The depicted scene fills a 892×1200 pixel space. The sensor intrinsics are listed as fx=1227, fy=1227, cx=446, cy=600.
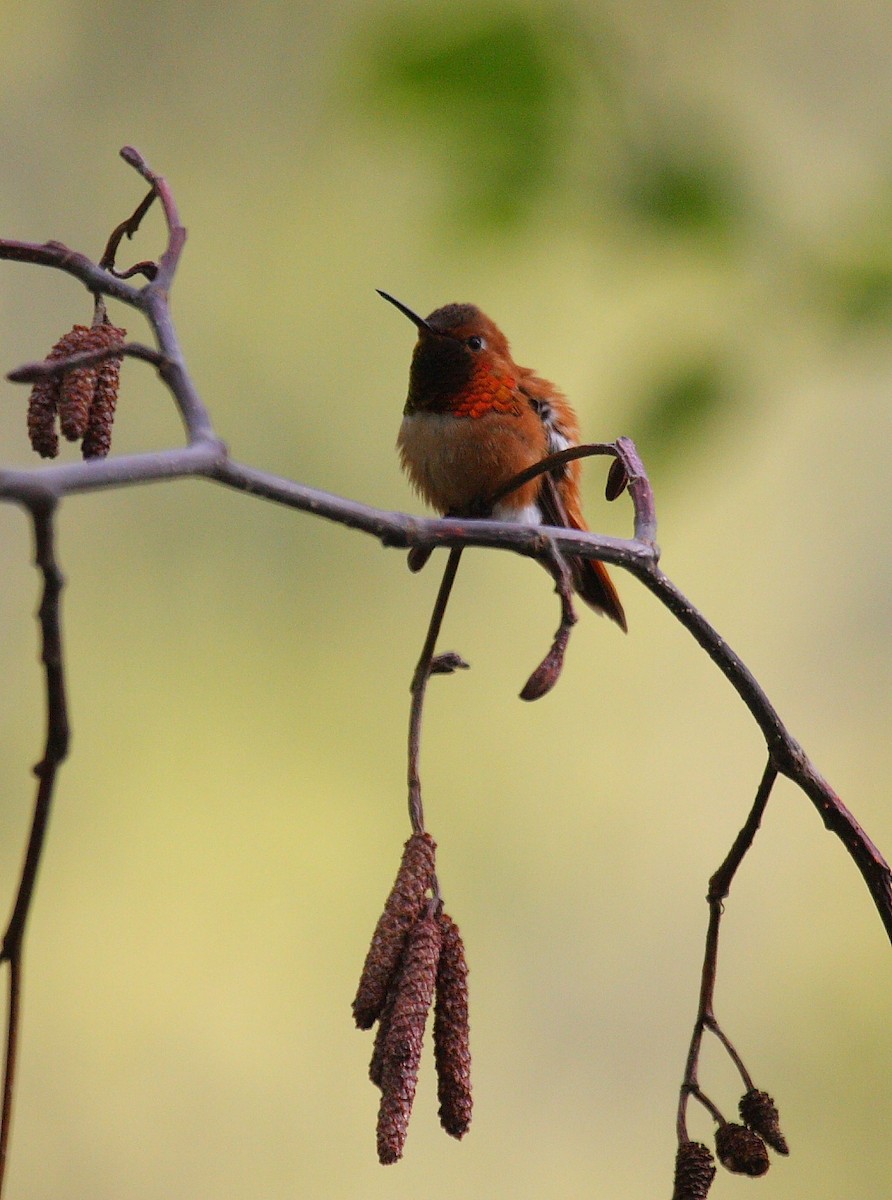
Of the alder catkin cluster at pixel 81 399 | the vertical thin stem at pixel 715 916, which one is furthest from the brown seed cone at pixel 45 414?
the vertical thin stem at pixel 715 916

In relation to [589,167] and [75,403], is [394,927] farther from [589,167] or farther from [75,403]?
[589,167]

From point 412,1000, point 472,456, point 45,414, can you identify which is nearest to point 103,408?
point 45,414

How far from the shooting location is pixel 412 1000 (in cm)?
54

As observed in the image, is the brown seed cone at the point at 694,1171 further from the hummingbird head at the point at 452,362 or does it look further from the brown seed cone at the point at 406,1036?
the hummingbird head at the point at 452,362

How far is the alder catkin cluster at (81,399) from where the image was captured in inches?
21.9

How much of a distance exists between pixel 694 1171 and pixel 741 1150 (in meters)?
0.03

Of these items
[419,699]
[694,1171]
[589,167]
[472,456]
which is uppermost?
[472,456]

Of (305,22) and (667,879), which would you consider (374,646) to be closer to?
(667,879)

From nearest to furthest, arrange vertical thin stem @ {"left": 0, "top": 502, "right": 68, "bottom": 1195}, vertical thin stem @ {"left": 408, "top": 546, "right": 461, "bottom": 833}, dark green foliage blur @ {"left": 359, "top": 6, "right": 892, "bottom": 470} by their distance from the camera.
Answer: vertical thin stem @ {"left": 0, "top": 502, "right": 68, "bottom": 1195} → vertical thin stem @ {"left": 408, "top": 546, "right": 461, "bottom": 833} → dark green foliage blur @ {"left": 359, "top": 6, "right": 892, "bottom": 470}

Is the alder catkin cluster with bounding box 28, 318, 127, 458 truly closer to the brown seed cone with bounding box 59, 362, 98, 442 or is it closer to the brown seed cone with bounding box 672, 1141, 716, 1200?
the brown seed cone with bounding box 59, 362, 98, 442

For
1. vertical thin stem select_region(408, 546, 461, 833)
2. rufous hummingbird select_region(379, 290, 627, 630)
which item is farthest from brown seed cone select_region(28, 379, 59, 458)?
rufous hummingbird select_region(379, 290, 627, 630)

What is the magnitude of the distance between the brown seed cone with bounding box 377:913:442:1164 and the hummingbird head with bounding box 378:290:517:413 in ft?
2.50

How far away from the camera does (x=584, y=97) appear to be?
72 cm

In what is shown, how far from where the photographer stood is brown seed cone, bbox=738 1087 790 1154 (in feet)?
1.98
